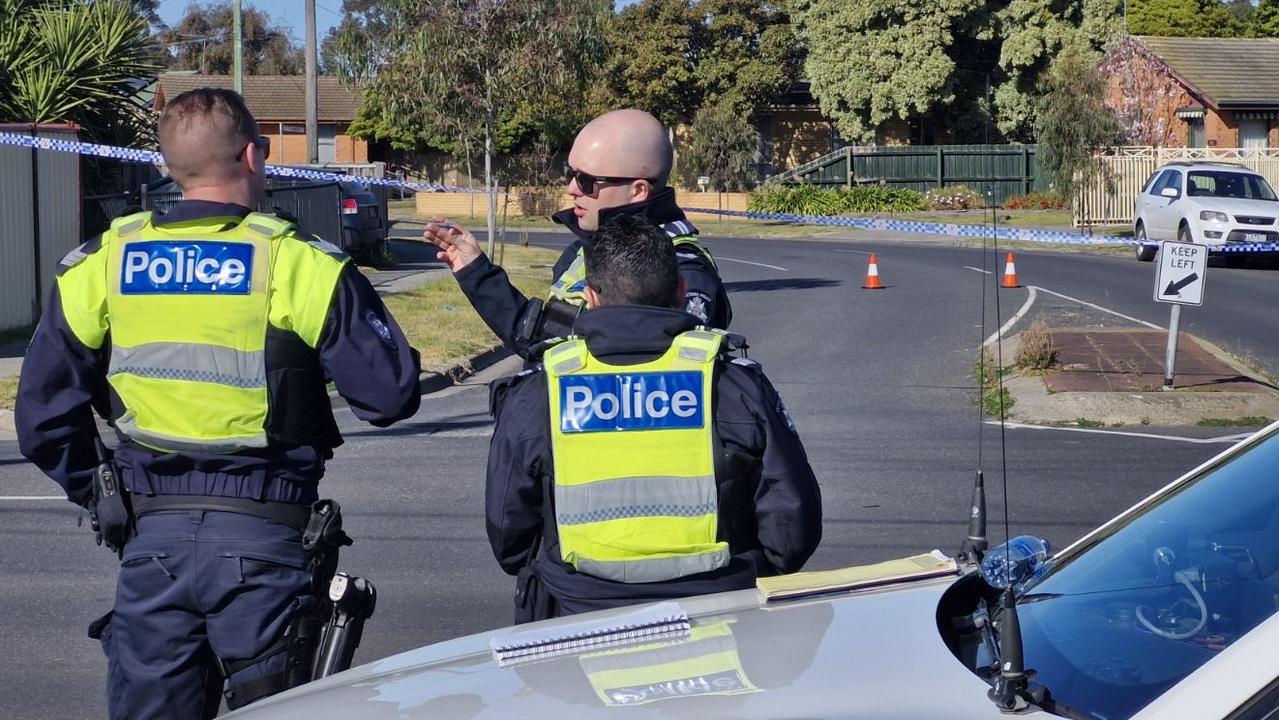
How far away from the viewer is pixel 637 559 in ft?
10.5

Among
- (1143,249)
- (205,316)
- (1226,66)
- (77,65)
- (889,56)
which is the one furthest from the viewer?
(889,56)

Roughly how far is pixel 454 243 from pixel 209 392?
2.82 ft

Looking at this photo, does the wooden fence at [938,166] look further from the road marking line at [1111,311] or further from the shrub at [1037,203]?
the road marking line at [1111,311]

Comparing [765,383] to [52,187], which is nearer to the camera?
[765,383]

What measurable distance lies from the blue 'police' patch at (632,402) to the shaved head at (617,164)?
3.17ft

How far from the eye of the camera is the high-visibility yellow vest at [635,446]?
3105 millimetres

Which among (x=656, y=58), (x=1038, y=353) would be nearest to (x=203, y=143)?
(x=1038, y=353)

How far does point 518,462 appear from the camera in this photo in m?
3.22

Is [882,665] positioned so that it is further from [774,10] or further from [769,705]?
[774,10]

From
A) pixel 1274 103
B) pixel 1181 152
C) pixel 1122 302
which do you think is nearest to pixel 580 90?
pixel 1122 302

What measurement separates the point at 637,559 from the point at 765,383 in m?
0.47

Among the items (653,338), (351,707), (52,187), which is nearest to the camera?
(351,707)

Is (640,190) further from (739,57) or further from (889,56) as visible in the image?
(739,57)

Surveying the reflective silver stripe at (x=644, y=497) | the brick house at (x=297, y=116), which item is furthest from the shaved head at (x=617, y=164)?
the brick house at (x=297, y=116)
